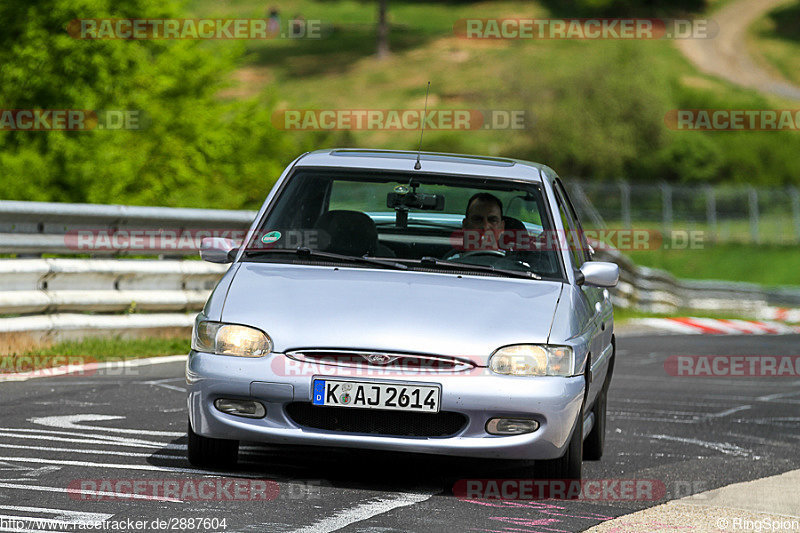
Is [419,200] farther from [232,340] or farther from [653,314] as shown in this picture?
[653,314]

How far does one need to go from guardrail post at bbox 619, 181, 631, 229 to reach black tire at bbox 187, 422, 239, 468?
147 feet

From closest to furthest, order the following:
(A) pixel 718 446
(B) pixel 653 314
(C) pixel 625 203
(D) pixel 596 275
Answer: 1. (D) pixel 596 275
2. (A) pixel 718 446
3. (B) pixel 653 314
4. (C) pixel 625 203

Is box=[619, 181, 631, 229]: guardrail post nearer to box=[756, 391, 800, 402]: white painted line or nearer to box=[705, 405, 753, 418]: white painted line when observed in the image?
box=[756, 391, 800, 402]: white painted line

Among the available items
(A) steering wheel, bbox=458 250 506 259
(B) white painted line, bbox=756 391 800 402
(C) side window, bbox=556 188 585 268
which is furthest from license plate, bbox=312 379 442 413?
(B) white painted line, bbox=756 391 800 402

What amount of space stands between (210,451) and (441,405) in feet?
3.83

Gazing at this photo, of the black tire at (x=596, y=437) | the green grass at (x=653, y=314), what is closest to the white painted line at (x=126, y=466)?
the black tire at (x=596, y=437)

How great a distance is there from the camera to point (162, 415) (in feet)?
28.2

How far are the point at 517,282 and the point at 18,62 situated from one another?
17559mm

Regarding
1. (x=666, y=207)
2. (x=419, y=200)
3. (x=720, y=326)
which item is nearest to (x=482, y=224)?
(x=419, y=200)

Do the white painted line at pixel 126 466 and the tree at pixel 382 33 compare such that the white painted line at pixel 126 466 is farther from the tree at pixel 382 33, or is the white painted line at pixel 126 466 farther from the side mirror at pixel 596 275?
the tree at pixel 382 33

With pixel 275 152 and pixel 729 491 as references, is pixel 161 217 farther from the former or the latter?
pixel 275 152

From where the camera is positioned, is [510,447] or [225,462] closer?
[510,447]

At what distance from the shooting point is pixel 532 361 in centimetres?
632

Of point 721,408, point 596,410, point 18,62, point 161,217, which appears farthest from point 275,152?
point 596,410
